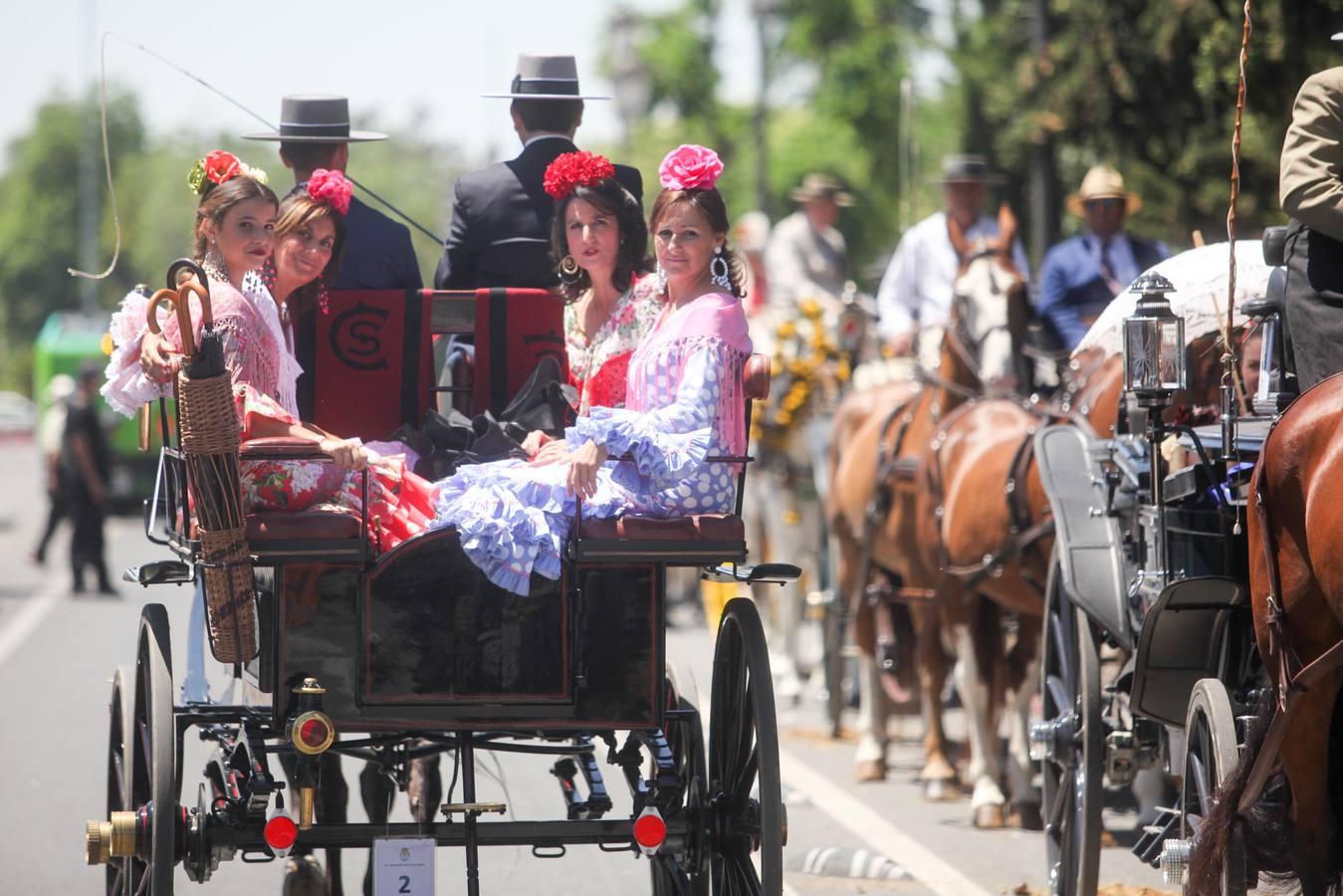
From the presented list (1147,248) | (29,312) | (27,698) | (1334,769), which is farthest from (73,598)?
(29,312)

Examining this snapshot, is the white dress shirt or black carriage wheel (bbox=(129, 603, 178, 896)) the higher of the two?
A: the white dress shirt

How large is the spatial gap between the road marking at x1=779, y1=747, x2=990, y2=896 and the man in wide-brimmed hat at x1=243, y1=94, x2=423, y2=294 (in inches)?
87.2

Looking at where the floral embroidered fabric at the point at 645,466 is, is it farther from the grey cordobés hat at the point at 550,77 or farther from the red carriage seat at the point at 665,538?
the grey cordobés hat at the point at 550,77

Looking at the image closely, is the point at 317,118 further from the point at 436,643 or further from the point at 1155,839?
the point at 1155,839

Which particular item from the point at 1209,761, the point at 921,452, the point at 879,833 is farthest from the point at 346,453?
the point at 921,452

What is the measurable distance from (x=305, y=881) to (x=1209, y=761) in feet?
9.91

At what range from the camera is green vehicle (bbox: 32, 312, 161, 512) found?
35219 millimetres

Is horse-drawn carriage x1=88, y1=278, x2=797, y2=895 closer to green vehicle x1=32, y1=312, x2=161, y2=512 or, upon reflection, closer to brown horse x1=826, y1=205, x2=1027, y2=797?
brown horse x1=826, y1=205, x2=1027, y2=797

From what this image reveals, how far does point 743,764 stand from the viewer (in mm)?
6297

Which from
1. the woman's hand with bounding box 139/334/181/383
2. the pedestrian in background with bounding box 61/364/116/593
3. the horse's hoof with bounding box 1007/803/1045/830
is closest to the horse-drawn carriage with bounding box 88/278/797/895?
the woman's hand with bounding box 139/334/181/383

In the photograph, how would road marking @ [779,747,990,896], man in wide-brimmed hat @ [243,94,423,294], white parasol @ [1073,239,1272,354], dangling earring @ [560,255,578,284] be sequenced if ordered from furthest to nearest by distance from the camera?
road marking @ [779,747,990,896] < man in wide-brimmed hat @ [243,94,423,294] < white parasol @ [1073,239,1272,354] < dangling earring @ [560,255,578,284]

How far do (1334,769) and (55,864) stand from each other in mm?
5175

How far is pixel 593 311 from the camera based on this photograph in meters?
6.94

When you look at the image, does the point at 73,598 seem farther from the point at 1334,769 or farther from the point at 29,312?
the point at 29,312
